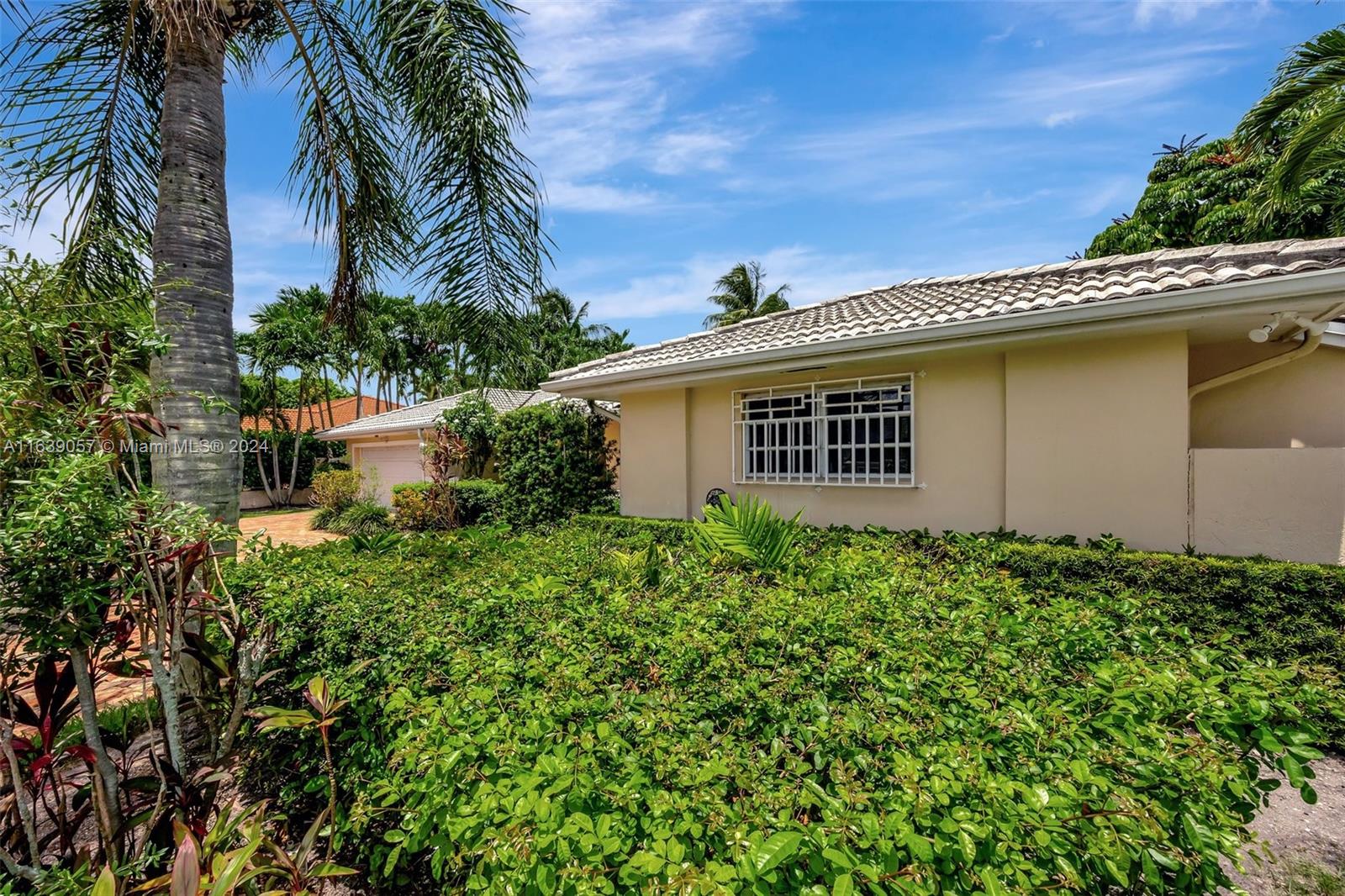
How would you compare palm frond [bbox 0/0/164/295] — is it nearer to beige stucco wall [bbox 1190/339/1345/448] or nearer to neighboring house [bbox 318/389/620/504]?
beige stucco wall [bbox 1190/339/1345/448]

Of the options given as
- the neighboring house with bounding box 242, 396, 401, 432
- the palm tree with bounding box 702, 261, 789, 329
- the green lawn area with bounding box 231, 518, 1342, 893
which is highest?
the palm tree with bounding box 702, 261, 789, 329

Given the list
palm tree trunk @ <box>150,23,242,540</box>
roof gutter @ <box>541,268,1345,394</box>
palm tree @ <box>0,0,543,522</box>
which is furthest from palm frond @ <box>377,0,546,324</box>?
roof gutter @ <box>541,268,1345,394</box>

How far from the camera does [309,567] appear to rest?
4.45 m

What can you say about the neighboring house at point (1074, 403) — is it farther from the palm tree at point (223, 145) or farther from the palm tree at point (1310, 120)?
the palm tree at point (223, 145)

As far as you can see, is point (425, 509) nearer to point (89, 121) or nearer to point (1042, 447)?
point (89, 121)

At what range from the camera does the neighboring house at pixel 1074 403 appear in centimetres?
584

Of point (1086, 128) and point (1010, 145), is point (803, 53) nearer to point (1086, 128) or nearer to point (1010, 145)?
point (1010, 145)

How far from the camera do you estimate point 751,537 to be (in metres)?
4.88

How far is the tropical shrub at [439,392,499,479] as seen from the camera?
18625 mm

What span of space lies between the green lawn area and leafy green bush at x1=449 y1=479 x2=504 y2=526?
1181 cm

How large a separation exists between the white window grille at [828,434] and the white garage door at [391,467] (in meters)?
16.4

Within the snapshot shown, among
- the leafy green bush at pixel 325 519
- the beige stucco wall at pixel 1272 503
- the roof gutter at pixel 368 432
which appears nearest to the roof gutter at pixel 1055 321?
the beige stucco wall at pixel 1272 503

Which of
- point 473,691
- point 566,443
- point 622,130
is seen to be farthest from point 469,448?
point 473,691

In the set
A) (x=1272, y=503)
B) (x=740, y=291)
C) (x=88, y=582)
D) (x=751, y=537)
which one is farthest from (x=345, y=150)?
(x=740, y=291)
